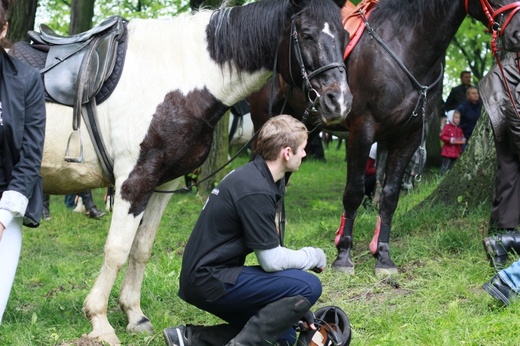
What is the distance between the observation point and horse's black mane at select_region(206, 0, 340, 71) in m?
5.32

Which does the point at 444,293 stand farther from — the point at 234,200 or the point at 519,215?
the point at 234,200

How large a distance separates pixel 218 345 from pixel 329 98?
5.64ft

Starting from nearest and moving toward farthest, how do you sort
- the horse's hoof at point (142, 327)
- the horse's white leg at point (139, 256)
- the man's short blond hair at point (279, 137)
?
the man's short blond hair at point (279, 137) → the horse's hoof at point (142, 327) → the horse's white leg at point (139, 256)

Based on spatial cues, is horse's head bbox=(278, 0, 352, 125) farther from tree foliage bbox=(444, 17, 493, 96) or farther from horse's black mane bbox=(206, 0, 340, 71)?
Result: tree foliage bbox=(444, 17, 493, 96)

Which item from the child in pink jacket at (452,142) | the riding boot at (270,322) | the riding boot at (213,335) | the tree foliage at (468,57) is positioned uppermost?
the riding boot at (270,322)

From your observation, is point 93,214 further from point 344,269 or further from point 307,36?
point 307,36

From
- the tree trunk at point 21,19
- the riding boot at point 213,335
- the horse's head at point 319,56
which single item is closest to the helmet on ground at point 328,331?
the riding boot at point 213,335

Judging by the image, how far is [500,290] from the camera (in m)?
5.07

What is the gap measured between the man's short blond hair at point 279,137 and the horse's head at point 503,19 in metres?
2.25

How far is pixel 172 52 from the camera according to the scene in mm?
5363

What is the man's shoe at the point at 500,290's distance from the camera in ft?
16.5

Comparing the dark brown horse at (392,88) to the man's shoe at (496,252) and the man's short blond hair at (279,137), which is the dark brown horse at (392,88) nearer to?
the man's shoe at (496,252)

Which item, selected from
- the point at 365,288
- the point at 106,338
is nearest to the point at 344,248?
the point at 365,288

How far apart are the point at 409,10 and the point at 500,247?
2.25m
